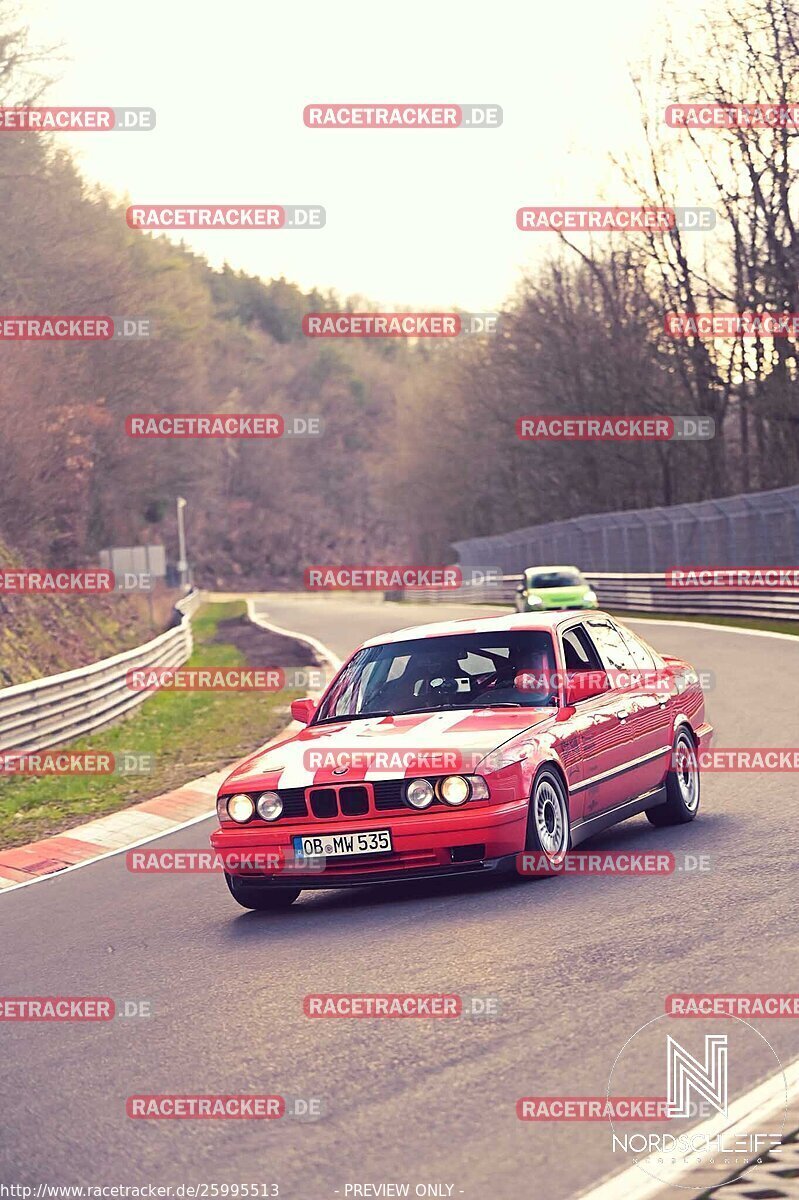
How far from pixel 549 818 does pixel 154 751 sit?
10.2 metres

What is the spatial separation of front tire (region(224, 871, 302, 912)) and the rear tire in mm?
2666

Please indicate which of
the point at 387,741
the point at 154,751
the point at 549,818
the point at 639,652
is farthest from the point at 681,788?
the point at 154,751

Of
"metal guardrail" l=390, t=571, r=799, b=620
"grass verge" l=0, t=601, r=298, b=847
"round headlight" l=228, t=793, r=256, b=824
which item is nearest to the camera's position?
"round headlight" l=228, t=793, r=256, b=824

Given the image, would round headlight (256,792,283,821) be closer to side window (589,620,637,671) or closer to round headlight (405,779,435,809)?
round headlight (405,779,435,809)

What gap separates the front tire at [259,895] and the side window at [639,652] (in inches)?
119

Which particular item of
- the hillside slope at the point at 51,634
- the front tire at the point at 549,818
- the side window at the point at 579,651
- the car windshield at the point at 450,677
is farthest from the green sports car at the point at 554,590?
the front tire at the point at 549,818

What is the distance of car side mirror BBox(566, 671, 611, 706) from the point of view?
9.59 metres

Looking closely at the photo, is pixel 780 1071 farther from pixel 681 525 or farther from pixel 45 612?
pixel 681 525

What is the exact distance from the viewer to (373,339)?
178 meters

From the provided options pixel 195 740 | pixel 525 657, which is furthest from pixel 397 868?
pixel 195 740

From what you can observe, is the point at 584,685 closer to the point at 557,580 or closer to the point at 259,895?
the point at 259,895

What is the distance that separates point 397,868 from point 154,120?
1912cm

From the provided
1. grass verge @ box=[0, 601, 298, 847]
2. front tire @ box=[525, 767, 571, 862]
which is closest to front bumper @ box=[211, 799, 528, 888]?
front tire @ box=[525, 767, 571, 862]

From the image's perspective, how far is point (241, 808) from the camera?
28.5 feet
